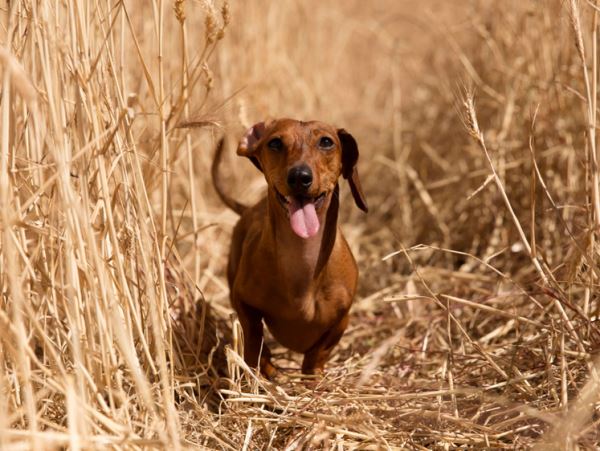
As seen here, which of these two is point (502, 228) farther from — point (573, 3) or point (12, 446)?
point (12, 446)

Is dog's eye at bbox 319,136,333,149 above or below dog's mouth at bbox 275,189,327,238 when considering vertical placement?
above

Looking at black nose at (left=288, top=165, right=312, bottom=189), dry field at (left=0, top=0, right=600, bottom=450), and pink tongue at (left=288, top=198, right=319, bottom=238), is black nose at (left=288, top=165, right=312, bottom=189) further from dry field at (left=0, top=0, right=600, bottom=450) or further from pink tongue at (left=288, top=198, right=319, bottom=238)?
dry field at (left=0, top=0, right=600, bottom=450)

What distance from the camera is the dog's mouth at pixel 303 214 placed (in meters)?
2.74

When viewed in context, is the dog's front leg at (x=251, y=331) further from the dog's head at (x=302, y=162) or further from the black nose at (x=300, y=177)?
the black nose at (x=300, y=177)

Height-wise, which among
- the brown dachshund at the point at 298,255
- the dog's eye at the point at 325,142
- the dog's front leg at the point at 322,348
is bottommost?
the dog's front leg at the point at 322,348

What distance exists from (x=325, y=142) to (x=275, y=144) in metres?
0.18

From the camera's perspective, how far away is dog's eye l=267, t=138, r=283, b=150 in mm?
2881

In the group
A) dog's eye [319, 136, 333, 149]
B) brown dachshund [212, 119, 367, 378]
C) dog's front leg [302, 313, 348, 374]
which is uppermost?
dog's eye [319, 136, 333, 149]

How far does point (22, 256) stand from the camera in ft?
7.92

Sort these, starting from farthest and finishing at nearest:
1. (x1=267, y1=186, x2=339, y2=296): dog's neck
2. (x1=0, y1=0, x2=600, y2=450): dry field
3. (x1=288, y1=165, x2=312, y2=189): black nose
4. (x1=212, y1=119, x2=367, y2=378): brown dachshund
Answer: (x1=267, y1=186, x2=339, y2=296): dog's neck
(x1=212, y1=119, x2=367, y2=378): brown dachshund
(x1=288, y1=165, x2=312, y2=189): black nose
(x1=0, y1=0, x2=600, y2=450): dry field

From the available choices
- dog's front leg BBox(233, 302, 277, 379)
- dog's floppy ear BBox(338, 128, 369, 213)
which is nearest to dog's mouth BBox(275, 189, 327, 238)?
dog's floppy ear BBox(338, 128, 369, 213)

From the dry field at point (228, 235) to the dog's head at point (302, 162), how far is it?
0.65ft

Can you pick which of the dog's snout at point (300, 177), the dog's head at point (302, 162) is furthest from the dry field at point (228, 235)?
the dog's snout at point (300, 177)

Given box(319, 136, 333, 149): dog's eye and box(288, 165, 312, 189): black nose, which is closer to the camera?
box(288, 165, 312, 189): black nose
